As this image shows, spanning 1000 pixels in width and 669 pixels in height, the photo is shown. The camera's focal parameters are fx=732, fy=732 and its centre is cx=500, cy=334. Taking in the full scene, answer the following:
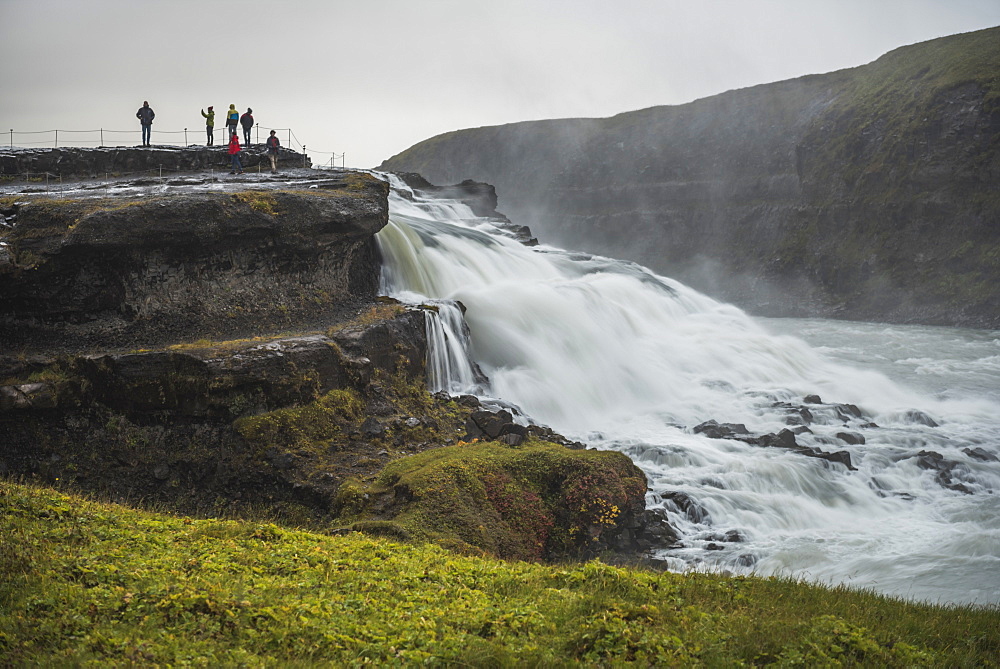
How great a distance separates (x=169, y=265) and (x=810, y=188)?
199 feet

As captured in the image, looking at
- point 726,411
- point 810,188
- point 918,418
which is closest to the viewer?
point 726,411

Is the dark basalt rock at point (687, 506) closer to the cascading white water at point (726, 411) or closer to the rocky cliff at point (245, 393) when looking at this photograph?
the cascading white water at point (726, 411)

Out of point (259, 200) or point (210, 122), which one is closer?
point (259, 200)

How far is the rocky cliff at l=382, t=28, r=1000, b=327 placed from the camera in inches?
2151

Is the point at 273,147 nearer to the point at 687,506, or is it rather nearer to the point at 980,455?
the point at 687,506

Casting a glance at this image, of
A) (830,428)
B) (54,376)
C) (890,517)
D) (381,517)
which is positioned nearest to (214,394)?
(54,376)

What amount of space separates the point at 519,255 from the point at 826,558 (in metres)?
22.5

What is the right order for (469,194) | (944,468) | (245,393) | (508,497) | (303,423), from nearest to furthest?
(508,497), (245,393), (303,423), (944,468), (469,194)

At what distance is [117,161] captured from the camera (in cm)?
3316

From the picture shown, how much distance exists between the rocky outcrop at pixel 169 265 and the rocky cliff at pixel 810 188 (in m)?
46.6

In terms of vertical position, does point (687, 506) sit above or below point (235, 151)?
below

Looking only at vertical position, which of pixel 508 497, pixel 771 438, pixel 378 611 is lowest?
pixel 771 438

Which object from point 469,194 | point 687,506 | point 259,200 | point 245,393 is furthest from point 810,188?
point 245,393

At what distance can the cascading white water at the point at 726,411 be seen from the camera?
14.8m
